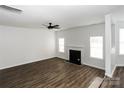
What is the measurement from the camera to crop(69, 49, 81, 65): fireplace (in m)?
6.16

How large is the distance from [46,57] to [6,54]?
3.14 m

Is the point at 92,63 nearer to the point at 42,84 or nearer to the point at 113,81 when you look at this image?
the point at 113,81

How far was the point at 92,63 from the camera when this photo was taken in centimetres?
548

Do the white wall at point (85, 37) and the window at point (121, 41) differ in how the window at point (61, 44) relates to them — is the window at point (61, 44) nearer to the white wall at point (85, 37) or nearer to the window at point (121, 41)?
the white wall at point (85, 37)

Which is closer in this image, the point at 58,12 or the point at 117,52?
Result: the point at 58,12

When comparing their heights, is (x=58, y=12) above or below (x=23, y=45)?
above

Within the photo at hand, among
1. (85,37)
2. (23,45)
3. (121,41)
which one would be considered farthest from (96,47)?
(23,45)

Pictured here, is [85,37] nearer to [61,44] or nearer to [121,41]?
[121,41]

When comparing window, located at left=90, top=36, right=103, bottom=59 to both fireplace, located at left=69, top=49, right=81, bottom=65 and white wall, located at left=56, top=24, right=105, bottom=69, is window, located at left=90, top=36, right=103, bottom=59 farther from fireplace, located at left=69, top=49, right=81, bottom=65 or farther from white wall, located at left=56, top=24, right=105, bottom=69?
fireplace, located at left=69, top=49, right=81, bottom=65

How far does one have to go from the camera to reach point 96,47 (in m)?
5.29

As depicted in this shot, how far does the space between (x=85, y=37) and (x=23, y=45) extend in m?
4.26

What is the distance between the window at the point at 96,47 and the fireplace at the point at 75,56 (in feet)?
3.15

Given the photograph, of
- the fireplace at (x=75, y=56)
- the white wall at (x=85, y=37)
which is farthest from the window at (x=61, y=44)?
the fireplace at (x=75, y=56)
